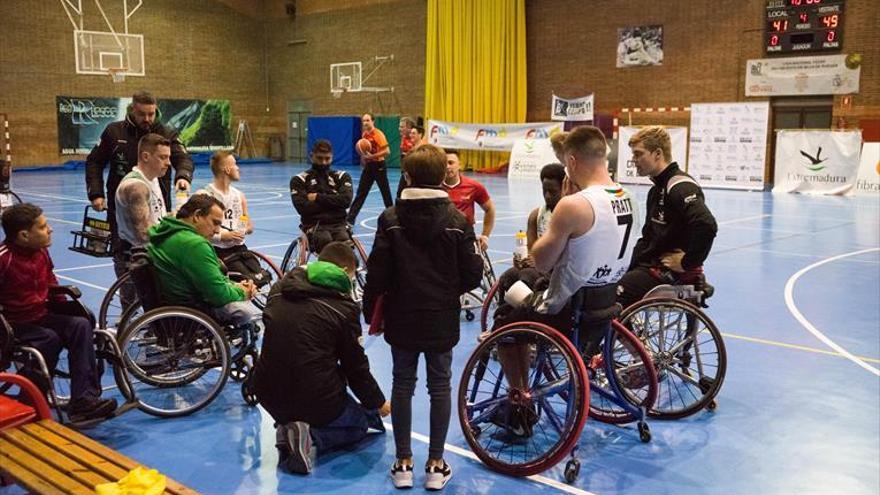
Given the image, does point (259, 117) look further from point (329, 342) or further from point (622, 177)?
point (329, 342)

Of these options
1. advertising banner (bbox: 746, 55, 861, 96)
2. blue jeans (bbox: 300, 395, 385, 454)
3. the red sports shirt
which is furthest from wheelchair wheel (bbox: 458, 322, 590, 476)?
advertising banner (bbox: 746, 55, 861, 96)

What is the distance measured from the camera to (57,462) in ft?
8.93

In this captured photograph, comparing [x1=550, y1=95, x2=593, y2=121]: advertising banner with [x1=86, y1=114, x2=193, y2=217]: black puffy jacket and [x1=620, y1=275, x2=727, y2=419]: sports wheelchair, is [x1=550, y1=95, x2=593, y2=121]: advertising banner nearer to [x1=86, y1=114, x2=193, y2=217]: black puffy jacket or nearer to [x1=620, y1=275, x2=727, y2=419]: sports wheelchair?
[x1=86, y1=114, x2=193, y2=217]: black puffy jacket

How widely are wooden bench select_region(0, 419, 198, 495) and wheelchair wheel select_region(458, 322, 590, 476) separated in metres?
1.50

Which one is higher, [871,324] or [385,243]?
[385,243]

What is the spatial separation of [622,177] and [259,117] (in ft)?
53.7

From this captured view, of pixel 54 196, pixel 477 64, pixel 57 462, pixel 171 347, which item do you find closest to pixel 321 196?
pixel 171 347

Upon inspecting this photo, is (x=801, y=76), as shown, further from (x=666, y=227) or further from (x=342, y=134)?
(x=666, y=227)

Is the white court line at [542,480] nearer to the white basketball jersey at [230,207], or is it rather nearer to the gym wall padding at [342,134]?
the white basketball jersey at [230,207]

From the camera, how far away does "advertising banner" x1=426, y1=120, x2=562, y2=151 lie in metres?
21.2

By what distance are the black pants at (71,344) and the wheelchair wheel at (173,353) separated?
0.25 meters

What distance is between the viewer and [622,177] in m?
19.2

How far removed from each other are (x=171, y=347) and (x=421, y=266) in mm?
1768

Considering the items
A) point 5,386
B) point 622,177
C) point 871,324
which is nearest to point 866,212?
point 622,177
